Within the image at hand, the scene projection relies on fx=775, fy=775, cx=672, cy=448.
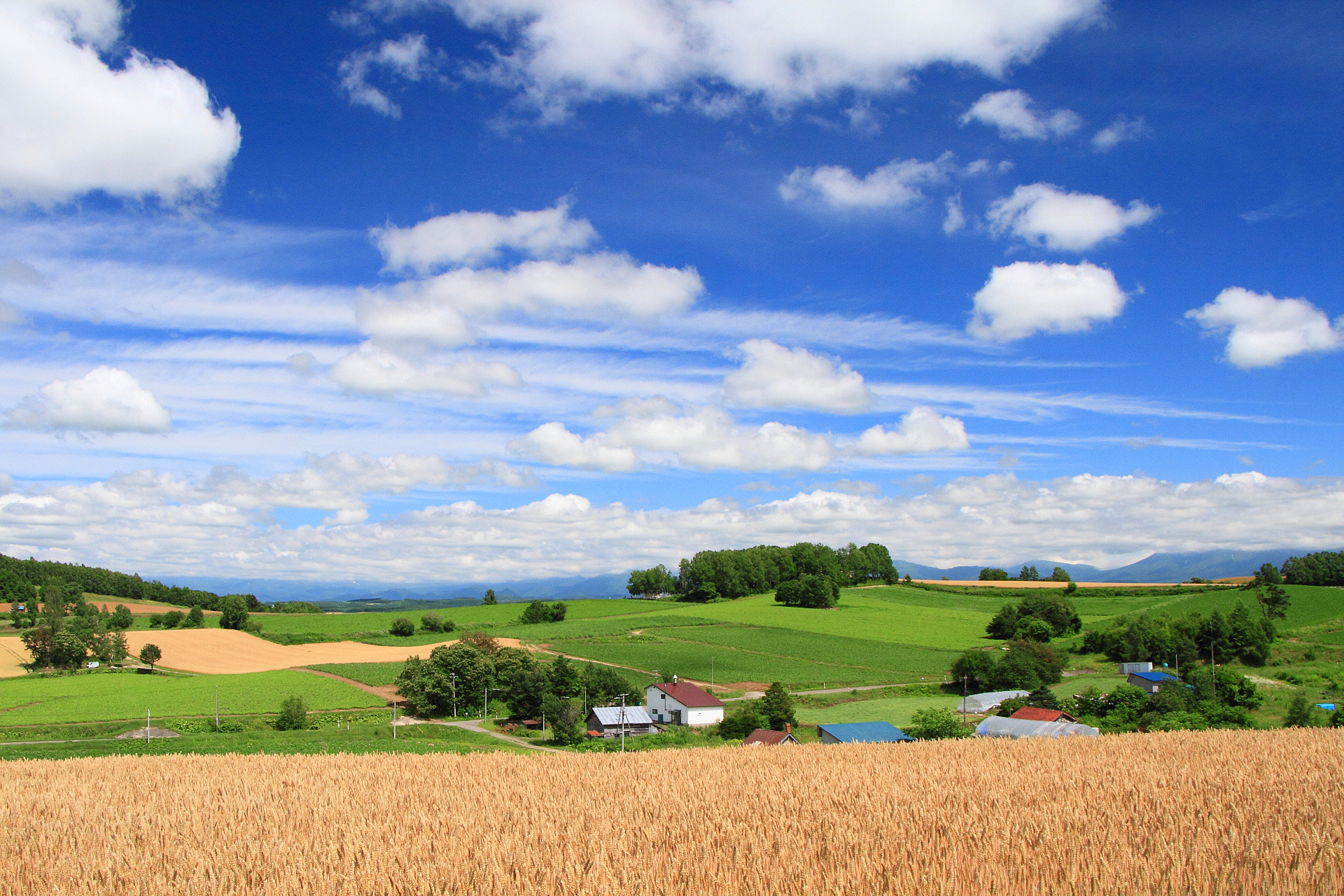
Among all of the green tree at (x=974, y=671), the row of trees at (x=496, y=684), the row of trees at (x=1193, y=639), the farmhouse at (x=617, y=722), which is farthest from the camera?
the row of trees at (x=1193, y=639)

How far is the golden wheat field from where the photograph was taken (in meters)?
5.37

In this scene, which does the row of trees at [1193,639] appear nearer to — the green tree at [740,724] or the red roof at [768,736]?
the green tree at [740,724]

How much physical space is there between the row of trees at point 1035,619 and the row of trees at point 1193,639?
37.6 ft

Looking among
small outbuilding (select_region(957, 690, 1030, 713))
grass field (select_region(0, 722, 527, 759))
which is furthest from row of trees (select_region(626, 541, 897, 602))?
grass field (select_region(0, 722, 527, 759))

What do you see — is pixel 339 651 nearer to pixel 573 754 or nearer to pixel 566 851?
pixel 573 754

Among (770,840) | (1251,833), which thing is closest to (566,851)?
(770,840)

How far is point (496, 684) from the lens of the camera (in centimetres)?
7175

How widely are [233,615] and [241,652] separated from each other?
92.8ft

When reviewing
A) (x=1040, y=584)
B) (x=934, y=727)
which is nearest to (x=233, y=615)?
(x=934, y=727)

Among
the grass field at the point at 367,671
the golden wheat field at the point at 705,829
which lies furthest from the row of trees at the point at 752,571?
the golden wheat field at the point at 705,829

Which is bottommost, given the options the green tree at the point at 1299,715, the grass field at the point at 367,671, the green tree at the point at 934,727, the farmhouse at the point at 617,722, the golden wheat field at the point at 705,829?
the farmhouse at the point at 617,722

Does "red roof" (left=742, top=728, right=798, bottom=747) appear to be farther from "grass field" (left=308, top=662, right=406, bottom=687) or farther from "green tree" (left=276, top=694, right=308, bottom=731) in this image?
"grass field" (left=308, top=662, right=406, bottom=687)

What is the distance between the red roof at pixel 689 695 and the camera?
65438 mm

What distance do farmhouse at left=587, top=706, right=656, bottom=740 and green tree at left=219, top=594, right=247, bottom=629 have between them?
83005 millimetres
